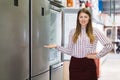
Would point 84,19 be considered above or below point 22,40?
above

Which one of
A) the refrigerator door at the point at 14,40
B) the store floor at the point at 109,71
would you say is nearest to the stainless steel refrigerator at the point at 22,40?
the refrigerator door at the point at 14,40

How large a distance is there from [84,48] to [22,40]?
0.63 metres

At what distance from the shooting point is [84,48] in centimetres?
279

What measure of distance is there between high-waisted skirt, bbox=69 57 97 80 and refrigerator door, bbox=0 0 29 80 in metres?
0.45

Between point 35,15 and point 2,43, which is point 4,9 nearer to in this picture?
point 2,43

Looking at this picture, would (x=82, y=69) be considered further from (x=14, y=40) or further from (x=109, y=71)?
(x=109, y=71)

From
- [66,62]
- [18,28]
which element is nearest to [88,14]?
[18,28]

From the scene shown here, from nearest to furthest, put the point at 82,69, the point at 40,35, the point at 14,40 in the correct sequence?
the point at 14,40, the point at 82,69, the point at 40,35

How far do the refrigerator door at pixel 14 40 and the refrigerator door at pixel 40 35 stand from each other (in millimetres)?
179

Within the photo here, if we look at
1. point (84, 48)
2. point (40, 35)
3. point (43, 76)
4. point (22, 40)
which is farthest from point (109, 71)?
point (22, 40)

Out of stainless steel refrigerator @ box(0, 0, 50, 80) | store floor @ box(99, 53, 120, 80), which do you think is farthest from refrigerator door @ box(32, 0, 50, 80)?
store floor @ box(99, 53, 120, 80)

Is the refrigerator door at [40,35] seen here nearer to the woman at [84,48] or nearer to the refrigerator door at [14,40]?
the refrigerator door at [14,40]

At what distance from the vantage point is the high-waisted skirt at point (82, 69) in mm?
2746

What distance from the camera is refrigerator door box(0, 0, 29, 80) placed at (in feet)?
7.19
